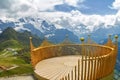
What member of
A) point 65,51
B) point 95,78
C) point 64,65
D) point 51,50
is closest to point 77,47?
point 65,51

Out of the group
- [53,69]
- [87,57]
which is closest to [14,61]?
[53,69]

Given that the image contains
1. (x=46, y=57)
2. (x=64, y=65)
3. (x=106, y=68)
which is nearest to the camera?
(x=106, y=68)

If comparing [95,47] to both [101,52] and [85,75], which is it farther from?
[85,75]

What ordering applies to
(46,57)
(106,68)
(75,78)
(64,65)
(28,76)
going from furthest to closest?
(46,57) → (28,76) → (64,65) → (106,68) → (75,78)

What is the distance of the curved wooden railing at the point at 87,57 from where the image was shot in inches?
358

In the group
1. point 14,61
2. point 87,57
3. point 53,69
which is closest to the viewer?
point 87,57

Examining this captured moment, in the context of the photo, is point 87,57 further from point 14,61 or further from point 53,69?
point 14,61

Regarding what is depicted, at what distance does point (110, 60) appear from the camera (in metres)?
10.5

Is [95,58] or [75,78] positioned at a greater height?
[95,58]

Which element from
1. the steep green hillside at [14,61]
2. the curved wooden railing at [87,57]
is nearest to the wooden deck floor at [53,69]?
the curved wooden railing at [87,57]

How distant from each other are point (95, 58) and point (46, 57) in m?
6.23

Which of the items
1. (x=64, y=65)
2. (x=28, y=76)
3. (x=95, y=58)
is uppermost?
(x=95, y=58)

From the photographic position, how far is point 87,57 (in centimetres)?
1148

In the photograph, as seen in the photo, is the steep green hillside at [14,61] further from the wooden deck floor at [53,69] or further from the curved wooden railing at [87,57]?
the wooden deck floor at [53,69]
